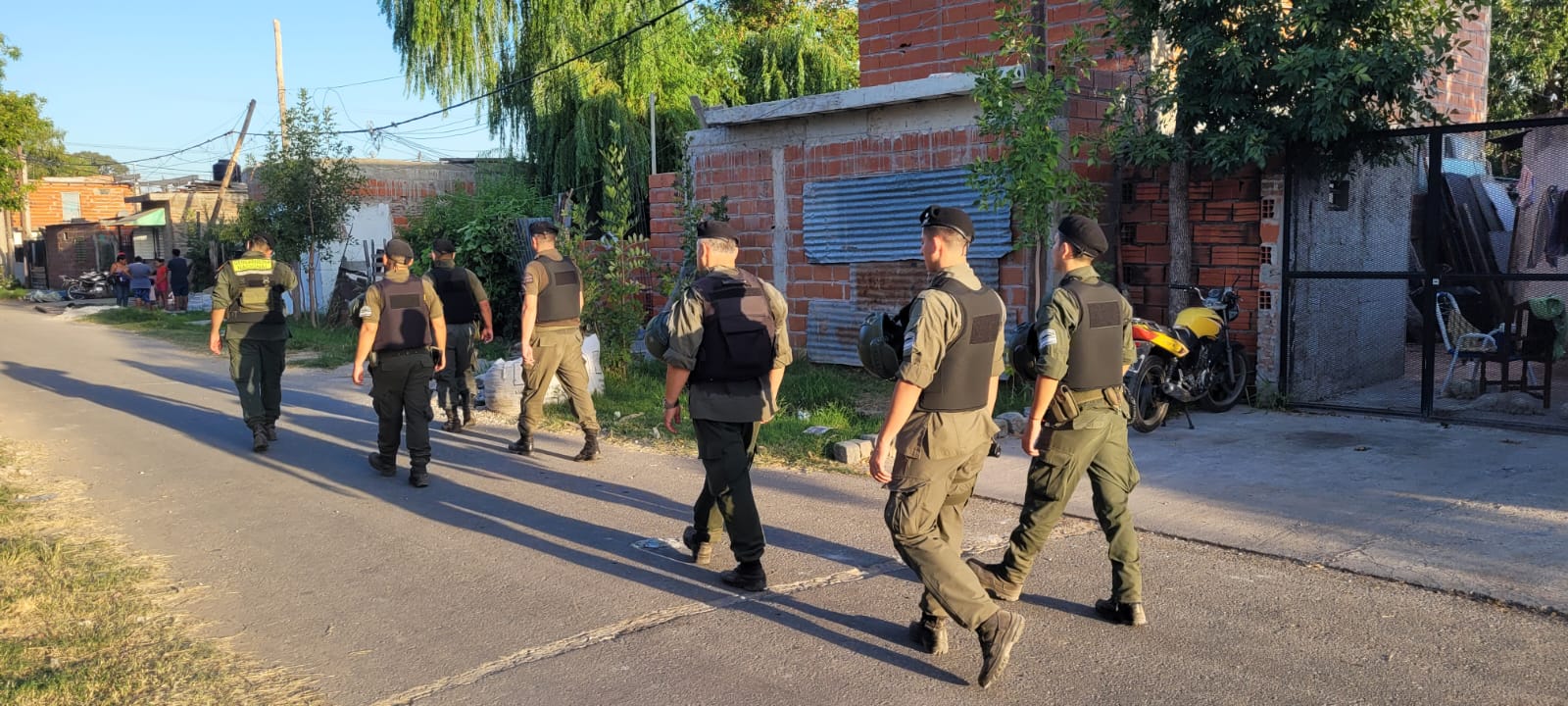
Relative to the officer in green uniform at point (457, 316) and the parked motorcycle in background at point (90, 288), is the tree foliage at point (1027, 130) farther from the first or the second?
the parked motorcycle in background at point (90, 288)

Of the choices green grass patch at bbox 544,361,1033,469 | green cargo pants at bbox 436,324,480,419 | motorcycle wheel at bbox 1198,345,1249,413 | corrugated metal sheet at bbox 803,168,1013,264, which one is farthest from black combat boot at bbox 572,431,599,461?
motorcycle wheel at bbox 1198,345,1249,413

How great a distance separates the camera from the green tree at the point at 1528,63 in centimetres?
1617

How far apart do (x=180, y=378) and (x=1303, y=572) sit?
13.2m

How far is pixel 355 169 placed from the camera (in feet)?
66.0

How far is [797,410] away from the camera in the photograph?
32.9 feet

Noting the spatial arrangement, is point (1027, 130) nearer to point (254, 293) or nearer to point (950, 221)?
point (950, 221)

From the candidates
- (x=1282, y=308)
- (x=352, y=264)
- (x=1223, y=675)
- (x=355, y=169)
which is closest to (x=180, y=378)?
(x=355, y=169)

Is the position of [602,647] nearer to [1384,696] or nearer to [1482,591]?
[1384,696]

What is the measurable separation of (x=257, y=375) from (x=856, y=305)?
18.8ft

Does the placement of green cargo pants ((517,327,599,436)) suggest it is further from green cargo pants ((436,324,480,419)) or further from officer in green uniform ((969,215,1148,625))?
officer in green uniform ((969,215,1148,625))

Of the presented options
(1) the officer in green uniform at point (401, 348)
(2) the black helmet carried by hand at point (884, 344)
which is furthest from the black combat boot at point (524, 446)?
(2) the black helmet carried by hand at point (884, 344)

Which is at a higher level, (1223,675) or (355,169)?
(355,169)

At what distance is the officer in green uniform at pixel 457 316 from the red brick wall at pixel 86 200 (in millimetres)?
48313

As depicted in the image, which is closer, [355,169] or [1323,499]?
[1323,499]
